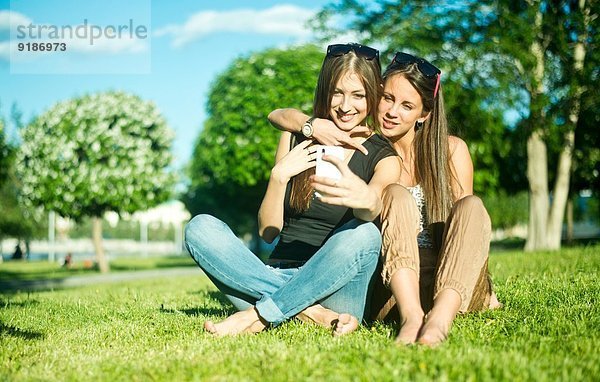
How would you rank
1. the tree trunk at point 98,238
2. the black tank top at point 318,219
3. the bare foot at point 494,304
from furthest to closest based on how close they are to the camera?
the tree trunk at point 98,238, the bare foot at point 494,304, the black tank top at point 318,219

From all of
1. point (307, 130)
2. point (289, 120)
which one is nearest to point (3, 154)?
point (289, 120)

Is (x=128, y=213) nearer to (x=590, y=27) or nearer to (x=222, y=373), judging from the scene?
(x=590, y=27)

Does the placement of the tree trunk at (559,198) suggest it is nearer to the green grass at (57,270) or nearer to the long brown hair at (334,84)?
the long brown hair at (334,84)

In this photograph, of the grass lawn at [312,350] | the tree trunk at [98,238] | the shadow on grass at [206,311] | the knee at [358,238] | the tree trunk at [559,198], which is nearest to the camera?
the grass lawn at [312,350]

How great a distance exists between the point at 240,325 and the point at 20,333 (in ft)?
5.56

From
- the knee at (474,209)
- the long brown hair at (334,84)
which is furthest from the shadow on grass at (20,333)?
the knee at (474,209)

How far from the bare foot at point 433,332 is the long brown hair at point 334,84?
3.56ft

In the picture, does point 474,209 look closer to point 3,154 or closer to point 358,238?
point 358,238

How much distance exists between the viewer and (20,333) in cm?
411

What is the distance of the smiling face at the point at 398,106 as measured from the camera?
3936 mm

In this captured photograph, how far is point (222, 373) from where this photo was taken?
253 centimetres

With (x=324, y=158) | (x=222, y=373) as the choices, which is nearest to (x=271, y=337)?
(x=222, y=373)

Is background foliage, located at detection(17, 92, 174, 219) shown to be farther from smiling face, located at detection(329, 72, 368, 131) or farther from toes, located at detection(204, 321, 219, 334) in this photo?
smiling face, located at detection(329, 72, 368, 131)

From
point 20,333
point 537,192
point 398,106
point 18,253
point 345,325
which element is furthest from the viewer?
point 18,253
